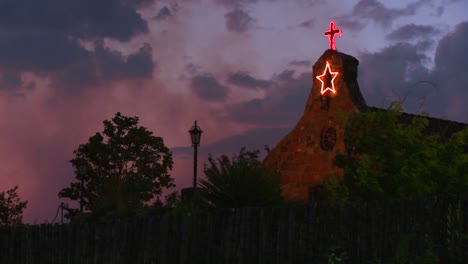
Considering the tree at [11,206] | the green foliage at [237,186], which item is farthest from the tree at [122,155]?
the green foliage at [237,186]

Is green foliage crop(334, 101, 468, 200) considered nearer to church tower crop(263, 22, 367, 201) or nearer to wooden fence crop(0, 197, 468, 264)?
wooden fence crop(0, 197, 468, 264)

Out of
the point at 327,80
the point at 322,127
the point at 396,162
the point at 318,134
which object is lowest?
the point at 396,162

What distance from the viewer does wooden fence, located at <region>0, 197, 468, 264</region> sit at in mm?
11023

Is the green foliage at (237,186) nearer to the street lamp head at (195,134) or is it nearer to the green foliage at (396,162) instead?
the green foliage at (396,162)

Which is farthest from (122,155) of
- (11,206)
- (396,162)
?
(396,162)

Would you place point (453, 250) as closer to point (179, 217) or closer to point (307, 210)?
point (307, 210)

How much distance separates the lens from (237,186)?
618 inches

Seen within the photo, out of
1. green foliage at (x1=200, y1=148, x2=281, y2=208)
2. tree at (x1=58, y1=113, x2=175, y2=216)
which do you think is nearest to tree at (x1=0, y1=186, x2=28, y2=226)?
tree at (x1=58, y1=113, x2=175, y2=216)

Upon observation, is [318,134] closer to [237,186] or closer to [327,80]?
[327,80]

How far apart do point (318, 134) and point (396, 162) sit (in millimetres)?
11428

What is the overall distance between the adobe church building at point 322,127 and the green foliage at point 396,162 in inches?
367

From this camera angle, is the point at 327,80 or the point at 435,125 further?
the point at 327,80

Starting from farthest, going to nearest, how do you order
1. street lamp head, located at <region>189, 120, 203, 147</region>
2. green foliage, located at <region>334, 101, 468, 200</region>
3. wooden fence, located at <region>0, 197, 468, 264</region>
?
street lamp head, located at <region>189, 120, 203, 147</region> → green foliage, located at <region>334, 101, 468, 200</region> → wooden fence, located at <region>0, 197, 468, 264</region>

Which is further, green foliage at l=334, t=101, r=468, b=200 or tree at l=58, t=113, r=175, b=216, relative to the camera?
tree at l=58, t=113, r=175, b=216
